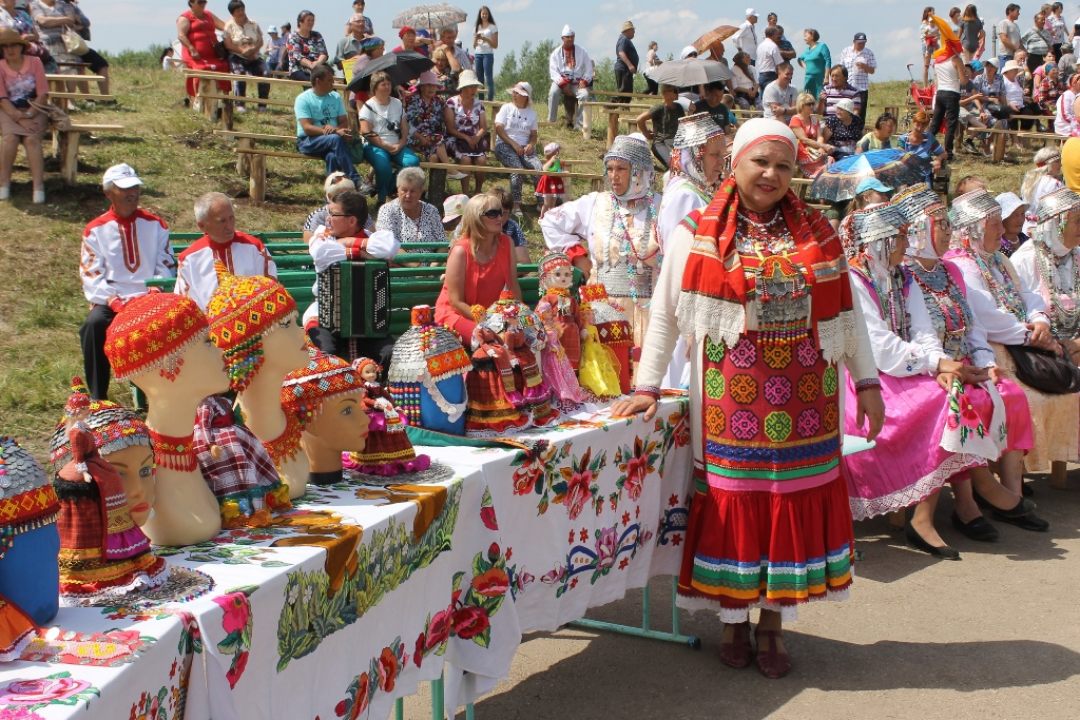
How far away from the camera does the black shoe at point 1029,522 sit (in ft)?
19.8

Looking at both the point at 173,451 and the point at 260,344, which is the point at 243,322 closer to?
the point at 260,344

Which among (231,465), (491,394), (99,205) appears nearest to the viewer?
(231,465)

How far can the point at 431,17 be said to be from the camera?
1538 cm

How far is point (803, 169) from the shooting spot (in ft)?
47.1

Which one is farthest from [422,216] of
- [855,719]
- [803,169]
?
[803,169]

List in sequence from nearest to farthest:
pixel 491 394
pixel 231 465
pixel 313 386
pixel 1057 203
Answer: pixel 231 465 < pixel 313 386 < pixel 491 394 < pixel 1057 203

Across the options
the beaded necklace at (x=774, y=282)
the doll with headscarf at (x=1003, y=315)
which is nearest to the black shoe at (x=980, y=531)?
the doll with headscarf at (x=1003, y=315)

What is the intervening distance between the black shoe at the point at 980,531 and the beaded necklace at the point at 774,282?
2.68m

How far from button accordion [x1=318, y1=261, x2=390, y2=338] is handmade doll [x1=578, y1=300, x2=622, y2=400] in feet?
4.44

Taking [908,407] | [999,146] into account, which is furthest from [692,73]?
[908,407]

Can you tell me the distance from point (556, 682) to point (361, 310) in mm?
2034

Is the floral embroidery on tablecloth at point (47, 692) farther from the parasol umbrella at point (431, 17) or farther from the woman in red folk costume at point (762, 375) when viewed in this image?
the parasol umbrella at point (431, 17)

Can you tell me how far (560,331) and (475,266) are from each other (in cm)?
65

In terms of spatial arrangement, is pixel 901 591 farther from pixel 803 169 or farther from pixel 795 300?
pixel 803 169
